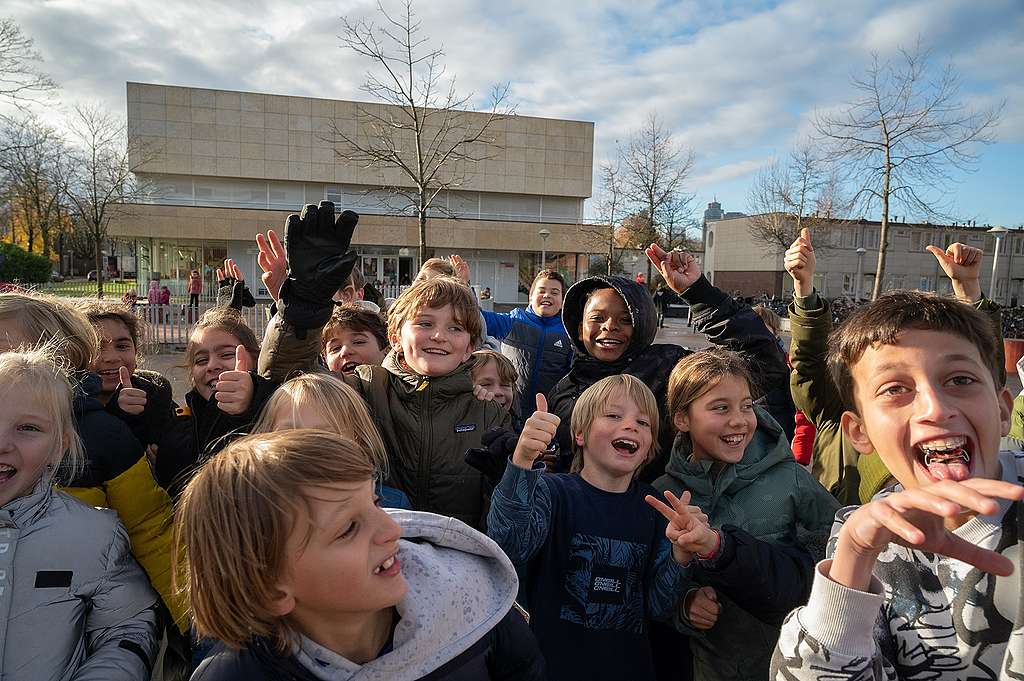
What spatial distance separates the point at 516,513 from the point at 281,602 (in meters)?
0.89

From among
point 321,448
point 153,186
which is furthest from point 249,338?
point 153,186

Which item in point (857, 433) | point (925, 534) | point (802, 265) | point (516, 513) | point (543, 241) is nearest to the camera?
point (925, 534)

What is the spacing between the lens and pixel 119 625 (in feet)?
6.19

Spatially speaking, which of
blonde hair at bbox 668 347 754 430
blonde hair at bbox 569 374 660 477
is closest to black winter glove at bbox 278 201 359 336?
blonde hair at bbox 569 374 660 477

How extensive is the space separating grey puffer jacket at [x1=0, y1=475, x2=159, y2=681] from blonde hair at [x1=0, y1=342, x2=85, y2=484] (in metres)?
0.12

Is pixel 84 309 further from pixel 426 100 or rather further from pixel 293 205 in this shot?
pixel 293 205

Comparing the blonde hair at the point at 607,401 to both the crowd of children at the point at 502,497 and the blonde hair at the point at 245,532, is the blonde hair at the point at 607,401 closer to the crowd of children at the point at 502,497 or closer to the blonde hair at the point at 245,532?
the crowd of children at the point at 502,497

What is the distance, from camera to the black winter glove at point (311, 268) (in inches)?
108

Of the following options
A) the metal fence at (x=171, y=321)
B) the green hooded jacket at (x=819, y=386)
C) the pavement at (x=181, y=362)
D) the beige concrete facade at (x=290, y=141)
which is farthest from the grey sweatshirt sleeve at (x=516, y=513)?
the beige concrete facade at (x=290, y=141)

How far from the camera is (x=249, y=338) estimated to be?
10.9ft

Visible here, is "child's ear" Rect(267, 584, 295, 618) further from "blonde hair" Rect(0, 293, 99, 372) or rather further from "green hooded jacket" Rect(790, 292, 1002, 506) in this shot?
"green hooded jacket" Rect(790, 292, 1002, 506)

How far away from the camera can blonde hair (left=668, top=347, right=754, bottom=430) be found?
2477 millimetres

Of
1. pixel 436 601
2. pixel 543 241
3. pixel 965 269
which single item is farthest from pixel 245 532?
pixel 543 241

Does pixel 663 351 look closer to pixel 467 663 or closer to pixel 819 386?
pixel 819 386
